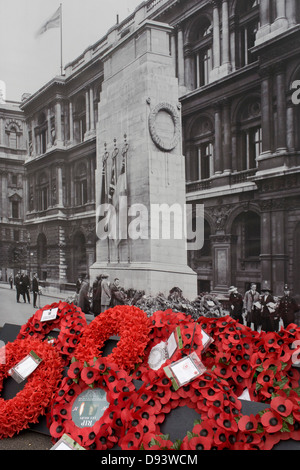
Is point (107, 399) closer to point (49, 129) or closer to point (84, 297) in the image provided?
point (84, 297)

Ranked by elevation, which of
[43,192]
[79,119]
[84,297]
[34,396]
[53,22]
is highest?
[53,22]

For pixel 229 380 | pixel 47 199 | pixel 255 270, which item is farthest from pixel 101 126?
pixel 229 380

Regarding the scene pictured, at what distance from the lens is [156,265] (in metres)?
4.65

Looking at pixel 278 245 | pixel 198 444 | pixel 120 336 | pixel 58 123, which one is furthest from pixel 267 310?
pixel 58 123

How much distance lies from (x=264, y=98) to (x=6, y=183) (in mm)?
3526

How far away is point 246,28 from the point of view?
3.96 m

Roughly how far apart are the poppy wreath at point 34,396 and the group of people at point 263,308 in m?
1.49

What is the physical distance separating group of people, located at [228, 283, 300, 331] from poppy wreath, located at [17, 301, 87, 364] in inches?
49.9

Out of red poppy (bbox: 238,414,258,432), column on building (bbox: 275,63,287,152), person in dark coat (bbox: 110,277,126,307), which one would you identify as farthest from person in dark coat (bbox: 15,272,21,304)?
red poppy (bbox: 238,414,258,432)

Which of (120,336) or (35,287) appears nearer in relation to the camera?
(120,336)

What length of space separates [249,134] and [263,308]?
1421 millimetres

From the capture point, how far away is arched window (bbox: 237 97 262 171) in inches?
155

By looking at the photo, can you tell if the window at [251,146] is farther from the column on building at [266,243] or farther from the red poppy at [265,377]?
the red poppy at [265,377]
